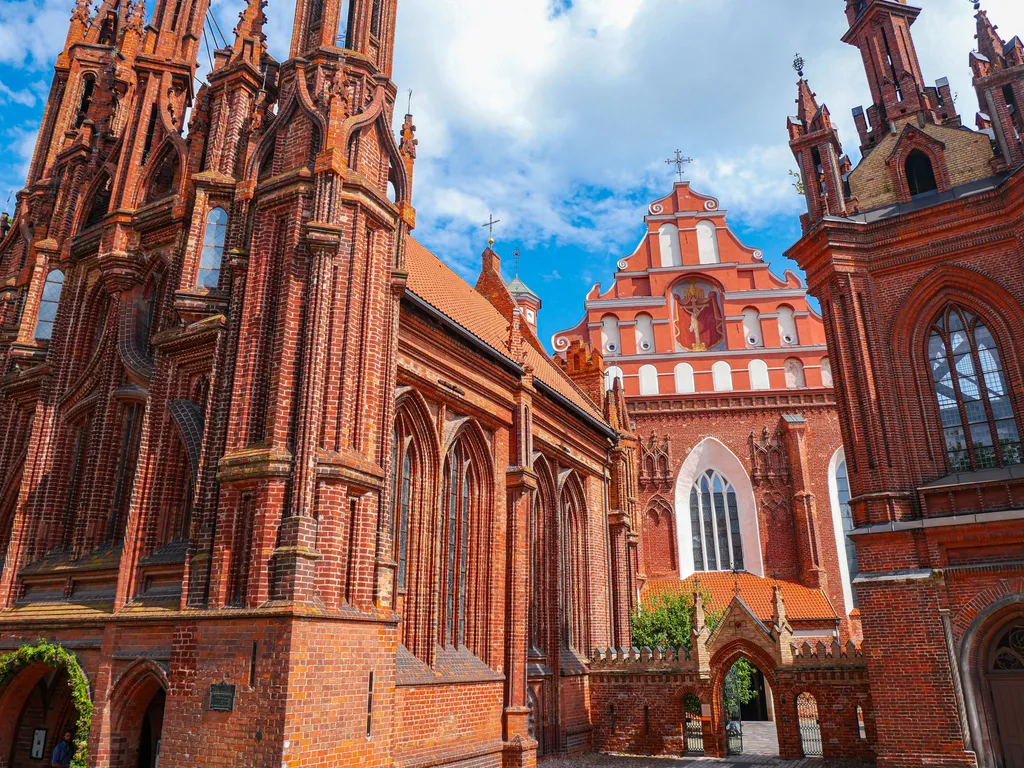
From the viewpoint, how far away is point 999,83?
1758 centimetres

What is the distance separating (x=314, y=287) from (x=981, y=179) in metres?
15.4

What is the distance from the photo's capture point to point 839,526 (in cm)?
2878

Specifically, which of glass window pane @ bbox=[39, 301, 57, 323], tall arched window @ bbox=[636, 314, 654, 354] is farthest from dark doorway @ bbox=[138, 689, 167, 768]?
tall arched window @ bbox=[636, 314, 654, 354]

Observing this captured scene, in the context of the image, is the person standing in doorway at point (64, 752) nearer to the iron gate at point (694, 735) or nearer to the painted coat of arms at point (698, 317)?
the iron gate at point (694, 735)

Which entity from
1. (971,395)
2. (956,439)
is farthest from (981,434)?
(971,395)

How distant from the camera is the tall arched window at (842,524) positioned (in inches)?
1107

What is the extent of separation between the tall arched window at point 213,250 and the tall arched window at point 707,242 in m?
24.4

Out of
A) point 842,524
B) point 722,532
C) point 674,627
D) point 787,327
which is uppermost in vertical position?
point 787,327

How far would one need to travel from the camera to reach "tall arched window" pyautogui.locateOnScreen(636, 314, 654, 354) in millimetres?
32500

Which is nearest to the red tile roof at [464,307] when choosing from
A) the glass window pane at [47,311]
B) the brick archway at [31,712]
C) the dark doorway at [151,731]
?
the glass window pane at [47,311]

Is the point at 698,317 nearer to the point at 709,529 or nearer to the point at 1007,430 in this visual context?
the point at 709,529

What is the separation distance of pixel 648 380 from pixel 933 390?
15.2m

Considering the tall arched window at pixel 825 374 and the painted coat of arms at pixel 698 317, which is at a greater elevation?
the painted coat of arms at pixel 698 317

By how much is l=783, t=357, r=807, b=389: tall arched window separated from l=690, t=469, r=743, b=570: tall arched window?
4814mm
